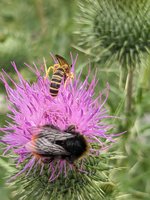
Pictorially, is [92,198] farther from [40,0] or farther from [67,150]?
[40,0]

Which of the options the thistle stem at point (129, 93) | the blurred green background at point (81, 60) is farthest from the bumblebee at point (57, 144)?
the thistle stem at point (129, 93)

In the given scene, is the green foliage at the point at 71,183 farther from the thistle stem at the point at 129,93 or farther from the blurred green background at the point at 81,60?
the thistle stem at the point at 129,93

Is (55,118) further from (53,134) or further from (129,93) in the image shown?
(129,93)

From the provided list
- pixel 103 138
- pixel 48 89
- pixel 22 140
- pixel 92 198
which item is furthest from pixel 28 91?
pixel 92 198

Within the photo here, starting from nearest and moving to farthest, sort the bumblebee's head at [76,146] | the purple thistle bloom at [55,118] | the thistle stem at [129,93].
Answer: the bumblebee's head at [76,146] → the purple thistle bloom at [55,118] → the thistle stem at [129,93]

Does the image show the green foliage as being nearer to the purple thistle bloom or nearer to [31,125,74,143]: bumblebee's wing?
the purple thistle bloom
